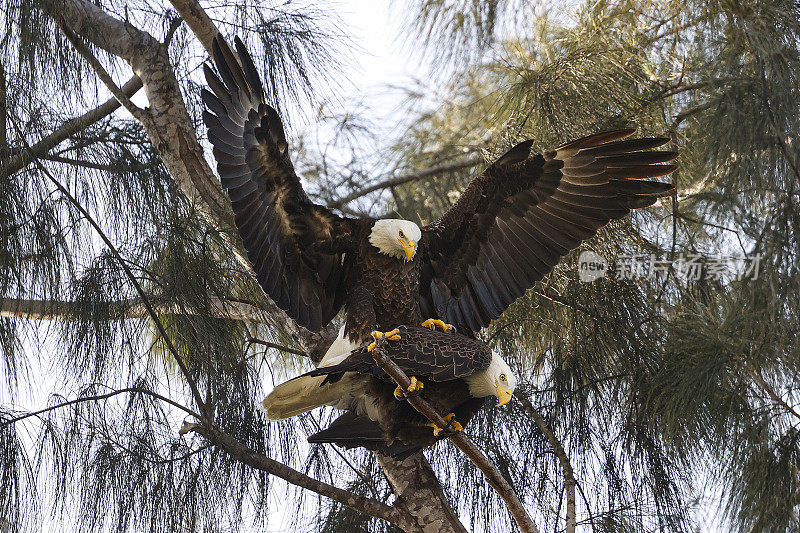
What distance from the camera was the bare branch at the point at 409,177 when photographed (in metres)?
3.78

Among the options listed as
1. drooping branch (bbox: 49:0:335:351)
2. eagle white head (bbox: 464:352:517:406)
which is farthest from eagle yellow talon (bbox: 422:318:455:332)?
drooping branch (bbox: 49:0:335:351)

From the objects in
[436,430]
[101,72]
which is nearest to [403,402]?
[436,430]

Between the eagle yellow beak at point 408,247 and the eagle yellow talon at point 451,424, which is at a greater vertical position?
the eagle yellow beak at point 408,247

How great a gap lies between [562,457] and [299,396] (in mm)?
887

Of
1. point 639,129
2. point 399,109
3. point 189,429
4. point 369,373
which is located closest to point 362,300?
point 369,373

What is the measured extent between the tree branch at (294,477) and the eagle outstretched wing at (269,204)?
1.28 ft

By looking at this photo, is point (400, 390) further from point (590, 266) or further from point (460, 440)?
point (590, 266)

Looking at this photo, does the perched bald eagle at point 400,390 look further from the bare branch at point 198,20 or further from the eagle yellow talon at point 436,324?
the bare branch at point 198,20

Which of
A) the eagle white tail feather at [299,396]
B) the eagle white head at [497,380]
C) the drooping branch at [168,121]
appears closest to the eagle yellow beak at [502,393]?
the eagle white head at [497,380]

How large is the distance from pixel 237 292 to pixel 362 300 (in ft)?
2.38

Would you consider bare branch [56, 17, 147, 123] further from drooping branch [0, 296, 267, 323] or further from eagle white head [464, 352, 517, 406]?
eagle white head [464, 352, 517, 406]

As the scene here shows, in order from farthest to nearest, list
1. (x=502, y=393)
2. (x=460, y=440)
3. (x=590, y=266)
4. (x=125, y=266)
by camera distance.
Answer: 1. (x=590, y=266)
2. (x=125, y=266)
3. (x=502, y=393)
4. (x=460, y=440)

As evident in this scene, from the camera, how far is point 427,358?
2264mm

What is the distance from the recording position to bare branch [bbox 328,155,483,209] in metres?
3.78
